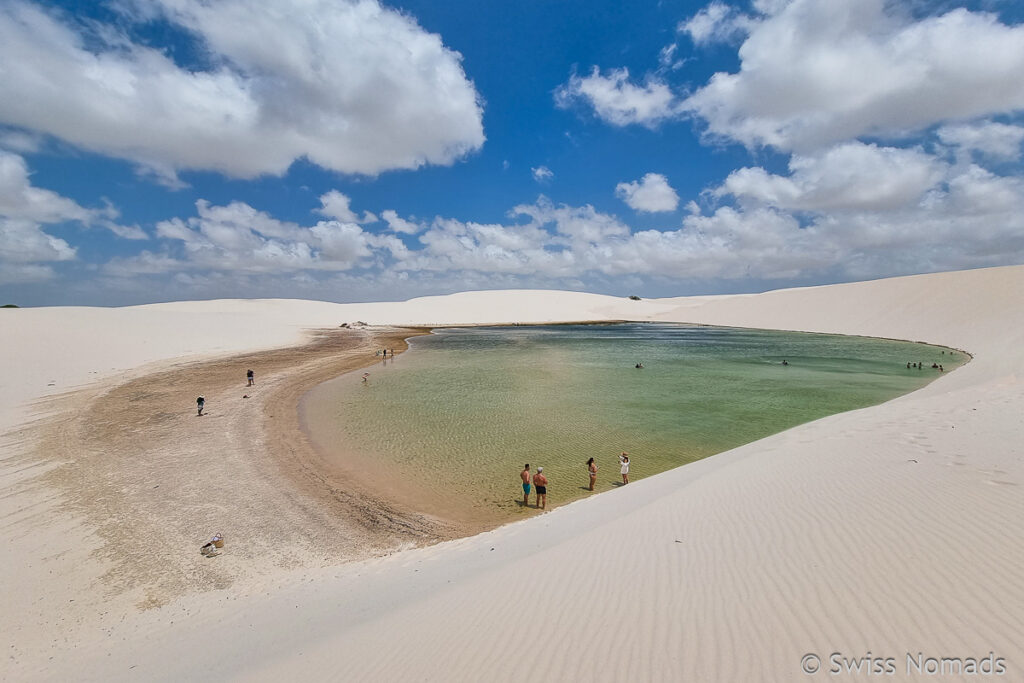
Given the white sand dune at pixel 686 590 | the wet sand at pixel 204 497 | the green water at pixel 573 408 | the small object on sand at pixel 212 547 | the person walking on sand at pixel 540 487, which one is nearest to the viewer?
the white sand dune at pixel 686 590

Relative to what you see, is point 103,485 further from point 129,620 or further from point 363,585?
point 363,585

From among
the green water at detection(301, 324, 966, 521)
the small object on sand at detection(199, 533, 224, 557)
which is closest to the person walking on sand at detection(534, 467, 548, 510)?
the green water at detection(301, 324, 966, 521)

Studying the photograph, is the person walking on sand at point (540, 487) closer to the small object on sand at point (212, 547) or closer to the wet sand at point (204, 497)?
the wet sand at point (204, 497)

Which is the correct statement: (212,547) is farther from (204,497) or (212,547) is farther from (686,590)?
(686,590)

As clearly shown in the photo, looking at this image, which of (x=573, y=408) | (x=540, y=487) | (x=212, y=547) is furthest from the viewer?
(x=573, y=408)

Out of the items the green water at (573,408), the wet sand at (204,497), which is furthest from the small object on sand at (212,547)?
the green water at (573,408)

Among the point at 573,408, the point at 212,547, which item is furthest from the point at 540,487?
the point at 573,408
